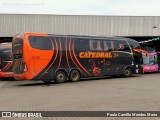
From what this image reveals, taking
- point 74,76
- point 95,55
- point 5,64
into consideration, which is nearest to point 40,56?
point 74,76

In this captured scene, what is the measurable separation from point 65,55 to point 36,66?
2.17 meters

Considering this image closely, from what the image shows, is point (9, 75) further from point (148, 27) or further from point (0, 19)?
point (148, 27)

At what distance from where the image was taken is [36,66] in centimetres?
1898

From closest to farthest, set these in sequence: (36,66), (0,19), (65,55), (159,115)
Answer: (159,115) → (36,66) → (65,55) → (0,19)

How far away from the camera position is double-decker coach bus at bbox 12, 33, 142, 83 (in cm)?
1884

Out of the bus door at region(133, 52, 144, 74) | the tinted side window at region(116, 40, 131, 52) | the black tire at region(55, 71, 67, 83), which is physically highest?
the tinted side window at region(116, 40, 131, 52)

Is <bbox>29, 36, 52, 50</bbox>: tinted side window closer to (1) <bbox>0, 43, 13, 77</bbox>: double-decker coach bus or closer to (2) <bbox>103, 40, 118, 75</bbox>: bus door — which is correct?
(2) <bbox>103, 40, 118, 75</bbox>: bus door

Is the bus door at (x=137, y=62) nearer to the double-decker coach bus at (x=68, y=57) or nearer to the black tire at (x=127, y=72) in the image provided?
the double-decker coach bus at (x=68, y=57)

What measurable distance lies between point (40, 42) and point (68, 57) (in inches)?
87.6

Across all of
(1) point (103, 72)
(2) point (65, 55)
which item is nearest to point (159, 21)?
(1) point (103, 72)

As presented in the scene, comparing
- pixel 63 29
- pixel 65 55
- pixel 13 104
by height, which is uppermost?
pixel 63 29

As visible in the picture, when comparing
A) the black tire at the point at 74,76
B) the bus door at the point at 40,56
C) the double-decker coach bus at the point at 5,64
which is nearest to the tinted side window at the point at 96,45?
the black tire at the point at 74,76

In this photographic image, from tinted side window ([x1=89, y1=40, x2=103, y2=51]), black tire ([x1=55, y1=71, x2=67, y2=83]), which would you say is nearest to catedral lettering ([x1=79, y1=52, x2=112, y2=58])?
tinted side window ([x1=89, y1=40, x2=103, y2=51])

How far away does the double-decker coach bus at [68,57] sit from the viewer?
18.8 metres
